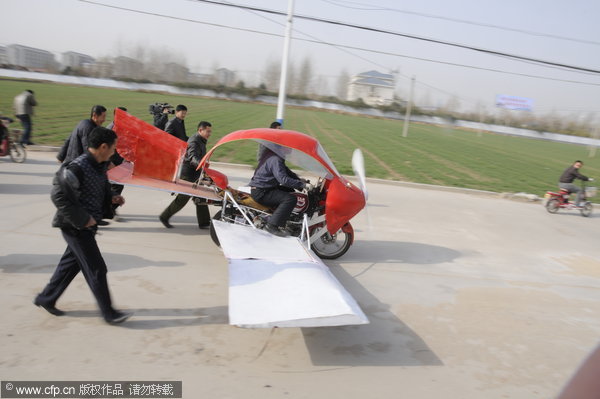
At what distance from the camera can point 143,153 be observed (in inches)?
269

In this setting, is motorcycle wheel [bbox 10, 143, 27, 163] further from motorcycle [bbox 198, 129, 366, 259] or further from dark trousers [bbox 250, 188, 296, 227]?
dark trousers [bbox 250, 188, 296, 227]

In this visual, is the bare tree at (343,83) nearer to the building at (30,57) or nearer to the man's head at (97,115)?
the building at (30,57)

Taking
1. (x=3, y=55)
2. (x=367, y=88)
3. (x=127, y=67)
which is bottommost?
(x=3, y=55)

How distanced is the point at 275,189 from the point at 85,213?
9.20ft

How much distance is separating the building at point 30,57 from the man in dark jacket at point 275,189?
260ft

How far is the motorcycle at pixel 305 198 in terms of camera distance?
19.8 feet

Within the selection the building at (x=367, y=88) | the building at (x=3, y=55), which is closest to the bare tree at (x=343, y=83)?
the building at (x=367, y=88)

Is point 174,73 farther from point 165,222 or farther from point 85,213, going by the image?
point 85,213

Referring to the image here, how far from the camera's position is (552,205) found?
12.6 meters

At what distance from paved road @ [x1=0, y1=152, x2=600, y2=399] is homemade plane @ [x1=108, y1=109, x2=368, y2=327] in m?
0.49

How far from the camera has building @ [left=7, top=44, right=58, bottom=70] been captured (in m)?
72.9

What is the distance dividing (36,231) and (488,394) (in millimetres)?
6264

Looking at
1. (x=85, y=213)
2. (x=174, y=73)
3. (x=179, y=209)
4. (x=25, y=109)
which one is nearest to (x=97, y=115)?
(x=179, y=209)

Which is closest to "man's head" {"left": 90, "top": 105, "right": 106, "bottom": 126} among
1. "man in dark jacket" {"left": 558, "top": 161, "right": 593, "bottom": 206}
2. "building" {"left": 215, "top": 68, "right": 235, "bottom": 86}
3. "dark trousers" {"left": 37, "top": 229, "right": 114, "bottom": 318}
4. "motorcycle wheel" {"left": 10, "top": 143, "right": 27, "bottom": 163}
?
"dark trousers" {"left": 37, "top": 229, "right": 114, "bottom": 318}
